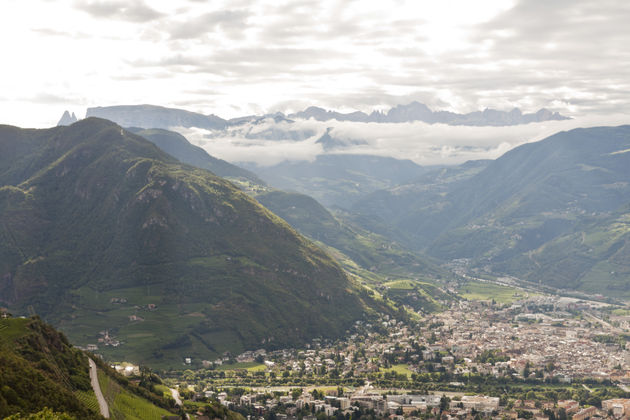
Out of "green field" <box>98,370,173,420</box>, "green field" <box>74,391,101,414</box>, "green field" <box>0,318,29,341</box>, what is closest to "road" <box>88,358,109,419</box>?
"green field" <box>98,370,173,420</box>

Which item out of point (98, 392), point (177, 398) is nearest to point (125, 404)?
point (98, 392)

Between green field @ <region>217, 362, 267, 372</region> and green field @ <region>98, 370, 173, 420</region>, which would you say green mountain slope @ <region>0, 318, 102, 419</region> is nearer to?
green field @ <region>98, 370, 173, 420</region>

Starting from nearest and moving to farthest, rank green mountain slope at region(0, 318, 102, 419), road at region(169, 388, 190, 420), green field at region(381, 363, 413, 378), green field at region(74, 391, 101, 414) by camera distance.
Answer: green mountain slope at region(0, 318, 102, 419), green field at region(74, 391, 101, 414), road at region(169, 388, 190, 420), green field at region(381, 363, 413, 378)

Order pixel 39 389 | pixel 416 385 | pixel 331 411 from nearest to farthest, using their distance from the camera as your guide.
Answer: pixel 39 389, pixel 331 411, pixel 416 385

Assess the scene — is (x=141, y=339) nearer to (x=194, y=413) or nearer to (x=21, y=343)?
(x=194, y=413)

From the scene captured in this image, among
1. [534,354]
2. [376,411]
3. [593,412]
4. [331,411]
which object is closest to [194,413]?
[331,411]

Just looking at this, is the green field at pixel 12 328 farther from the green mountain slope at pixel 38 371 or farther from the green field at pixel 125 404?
the green field at pixel 125 404

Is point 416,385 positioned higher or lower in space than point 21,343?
lower
